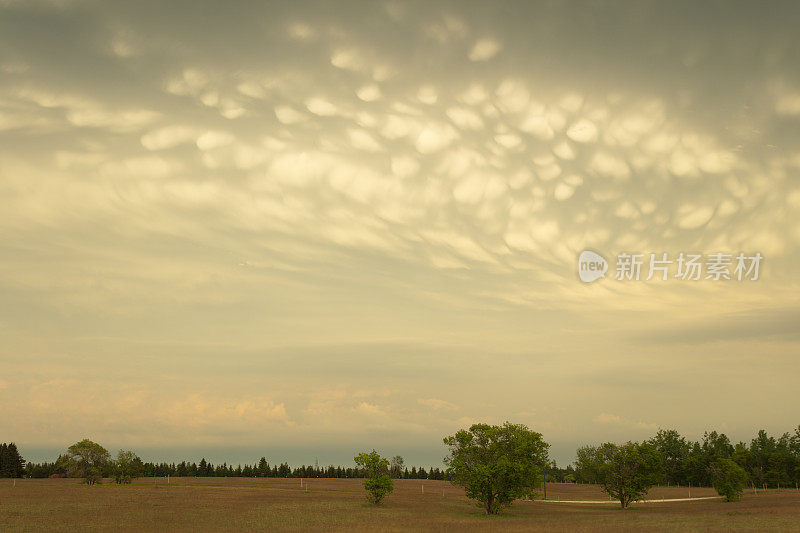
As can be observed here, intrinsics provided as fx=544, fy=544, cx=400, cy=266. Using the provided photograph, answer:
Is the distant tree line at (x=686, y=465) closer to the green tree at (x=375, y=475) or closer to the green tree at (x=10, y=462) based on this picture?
the green tree at (x=10, y=462)

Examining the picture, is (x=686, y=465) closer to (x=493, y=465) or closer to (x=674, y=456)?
(x=674, y=456)

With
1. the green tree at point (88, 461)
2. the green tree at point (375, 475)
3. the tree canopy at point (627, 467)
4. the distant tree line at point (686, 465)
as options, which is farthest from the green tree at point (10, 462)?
the tree canopy at point (627, 467)

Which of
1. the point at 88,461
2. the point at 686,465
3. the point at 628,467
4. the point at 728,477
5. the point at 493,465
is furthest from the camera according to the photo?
the point at 686,465

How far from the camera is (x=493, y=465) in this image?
238 ft

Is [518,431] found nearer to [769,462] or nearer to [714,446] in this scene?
[769,462]

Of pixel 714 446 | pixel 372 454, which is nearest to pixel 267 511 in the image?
pixel 372 454

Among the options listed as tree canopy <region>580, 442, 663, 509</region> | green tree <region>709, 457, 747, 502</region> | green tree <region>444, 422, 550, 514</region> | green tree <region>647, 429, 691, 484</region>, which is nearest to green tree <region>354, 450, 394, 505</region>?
green tree <region>444, 422, 550, 514</region>

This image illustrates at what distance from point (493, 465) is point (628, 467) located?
2566 cm

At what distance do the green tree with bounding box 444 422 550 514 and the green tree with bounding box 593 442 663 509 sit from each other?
13185 mm

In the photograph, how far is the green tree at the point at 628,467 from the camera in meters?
82.6

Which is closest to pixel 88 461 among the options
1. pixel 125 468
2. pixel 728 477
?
pixel 125 468

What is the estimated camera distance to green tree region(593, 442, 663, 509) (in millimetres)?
82562

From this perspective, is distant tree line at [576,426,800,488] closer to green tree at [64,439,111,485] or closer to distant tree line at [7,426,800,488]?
distant tree line at [7,426,800,488]

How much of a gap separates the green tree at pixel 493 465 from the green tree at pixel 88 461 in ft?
304
